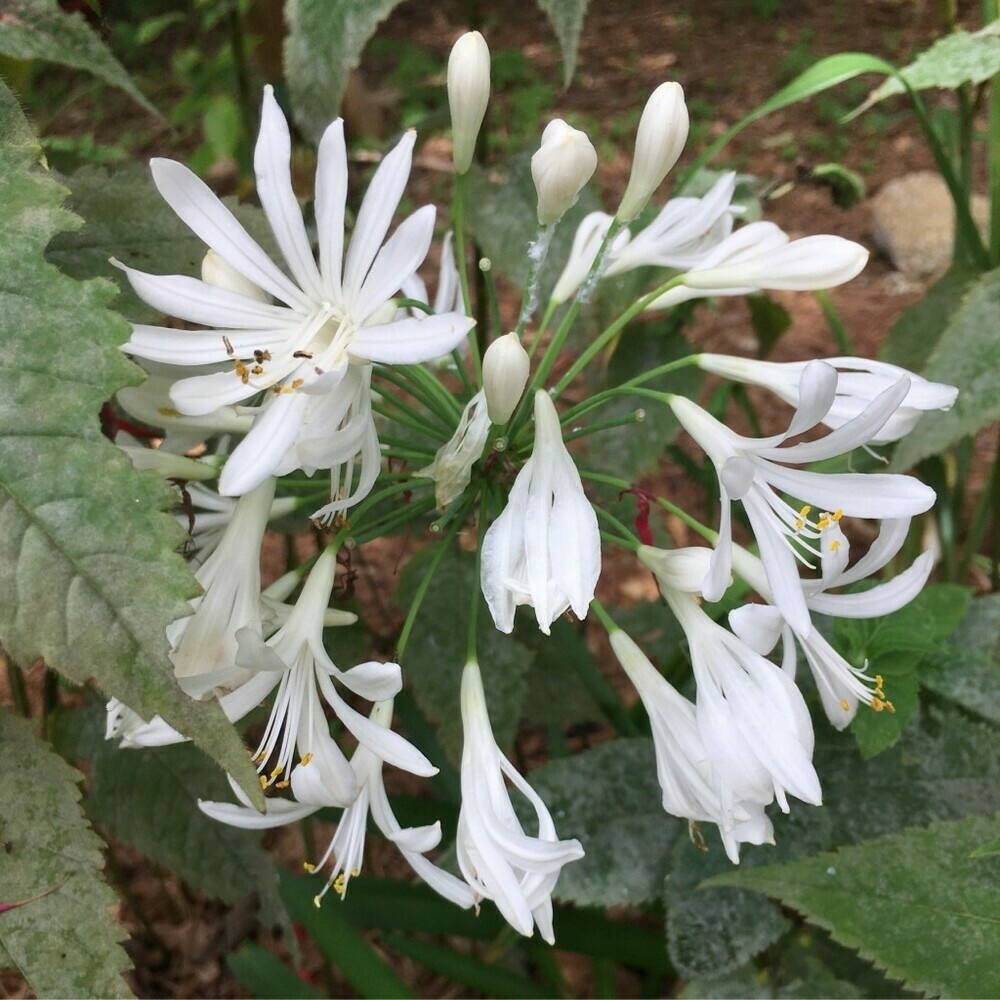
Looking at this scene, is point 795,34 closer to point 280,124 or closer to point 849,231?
point 849,231

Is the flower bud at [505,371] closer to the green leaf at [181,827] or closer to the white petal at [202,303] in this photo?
the white petal at [202,303]

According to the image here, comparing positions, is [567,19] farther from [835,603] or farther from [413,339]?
[835,603]

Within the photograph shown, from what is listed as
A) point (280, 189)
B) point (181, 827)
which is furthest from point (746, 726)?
point (181, 827)

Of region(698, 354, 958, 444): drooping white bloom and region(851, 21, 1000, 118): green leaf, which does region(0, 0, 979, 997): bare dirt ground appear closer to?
region(851, 21, 1000, 118): green leaf

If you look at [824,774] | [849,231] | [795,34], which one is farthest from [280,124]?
[795,34]

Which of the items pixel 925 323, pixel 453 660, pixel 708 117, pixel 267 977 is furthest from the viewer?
pixel 708 117

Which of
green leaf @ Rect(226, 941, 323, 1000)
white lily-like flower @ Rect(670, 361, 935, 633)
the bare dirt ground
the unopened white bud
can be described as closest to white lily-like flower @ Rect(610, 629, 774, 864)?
white lily-like flower @ Rect(670, 361, 935, 633)
